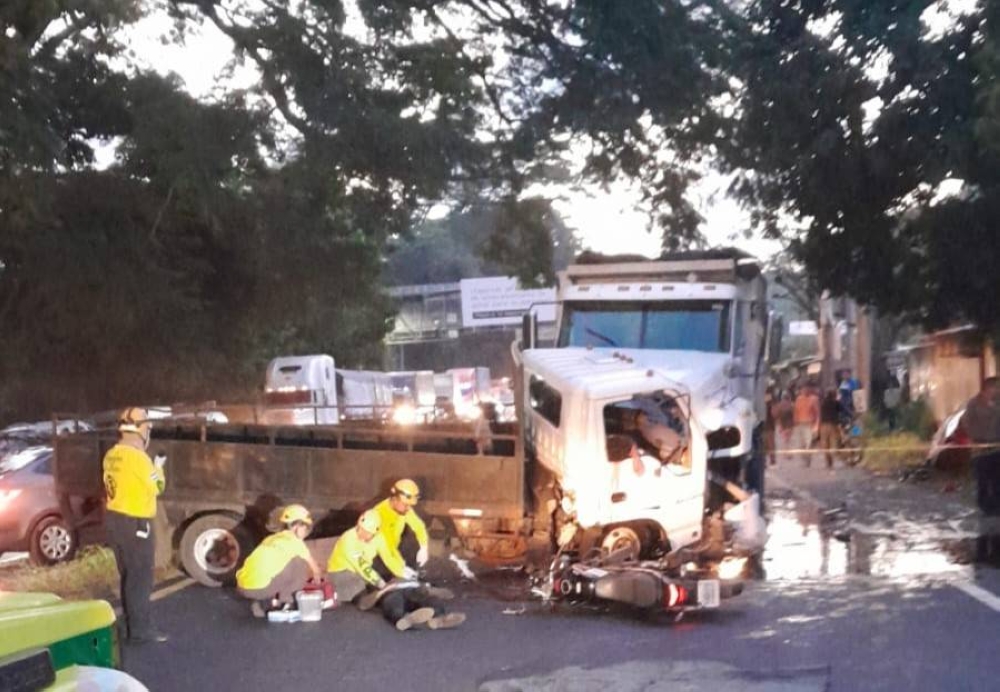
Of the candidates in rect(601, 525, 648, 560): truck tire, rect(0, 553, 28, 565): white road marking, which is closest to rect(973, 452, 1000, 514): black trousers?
rect(601, 525, 648, 560): truck tire

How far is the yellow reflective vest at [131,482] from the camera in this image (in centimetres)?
1020

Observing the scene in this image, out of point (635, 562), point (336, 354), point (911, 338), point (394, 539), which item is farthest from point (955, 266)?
point (336, 354)

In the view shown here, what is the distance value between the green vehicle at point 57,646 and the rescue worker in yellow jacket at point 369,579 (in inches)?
243

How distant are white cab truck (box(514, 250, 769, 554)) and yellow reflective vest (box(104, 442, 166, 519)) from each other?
12.5 ft

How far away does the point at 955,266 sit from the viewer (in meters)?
19.8

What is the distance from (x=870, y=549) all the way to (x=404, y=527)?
5.93m

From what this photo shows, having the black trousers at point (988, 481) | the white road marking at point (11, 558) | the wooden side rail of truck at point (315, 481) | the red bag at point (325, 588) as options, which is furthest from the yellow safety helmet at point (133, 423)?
the black trousers at point (988, 481)

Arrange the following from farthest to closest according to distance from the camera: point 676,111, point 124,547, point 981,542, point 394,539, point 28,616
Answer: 1. point 676,111
2. point 981,542
3. point 394,539
4. point 124,547
5. point 28,616

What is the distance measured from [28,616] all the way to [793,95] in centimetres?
1632

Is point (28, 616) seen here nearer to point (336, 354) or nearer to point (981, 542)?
point (981, 542)

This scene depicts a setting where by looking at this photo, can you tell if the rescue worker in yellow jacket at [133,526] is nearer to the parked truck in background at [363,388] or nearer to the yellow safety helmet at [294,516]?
the yellow safety helmet at [294,516]

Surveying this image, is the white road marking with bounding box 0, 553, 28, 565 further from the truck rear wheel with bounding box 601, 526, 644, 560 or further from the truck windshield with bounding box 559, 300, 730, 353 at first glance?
the truck rear wheel with bounding box 601, 526, 644, 560

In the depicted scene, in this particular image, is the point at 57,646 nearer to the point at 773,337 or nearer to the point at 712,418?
the point at 712,418

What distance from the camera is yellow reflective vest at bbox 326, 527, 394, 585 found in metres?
11.2
